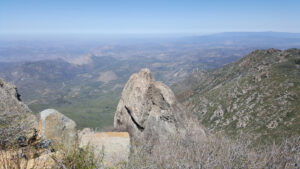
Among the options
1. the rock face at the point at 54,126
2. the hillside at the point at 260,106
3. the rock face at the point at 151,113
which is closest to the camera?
the rock face at the point at 54,126

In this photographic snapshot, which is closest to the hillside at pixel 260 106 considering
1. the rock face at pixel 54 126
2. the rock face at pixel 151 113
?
the rock face at pixel 151 113

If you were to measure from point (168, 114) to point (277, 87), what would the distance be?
5028 centimetres

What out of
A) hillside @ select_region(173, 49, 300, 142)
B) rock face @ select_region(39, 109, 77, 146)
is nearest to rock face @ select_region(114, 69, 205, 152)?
rock face @ select_region(39, 109, 77, 146)

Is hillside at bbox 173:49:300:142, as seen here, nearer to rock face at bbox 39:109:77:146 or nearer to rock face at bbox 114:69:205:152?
rock face at bbox 114:69:205:152

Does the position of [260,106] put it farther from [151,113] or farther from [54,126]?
→ [54,126]

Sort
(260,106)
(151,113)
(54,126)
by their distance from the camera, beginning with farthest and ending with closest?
(260,106) < (151,113) < (54,126)

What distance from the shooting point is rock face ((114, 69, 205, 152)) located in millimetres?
19480

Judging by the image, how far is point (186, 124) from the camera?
64.7 ft

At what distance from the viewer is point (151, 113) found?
838 inches

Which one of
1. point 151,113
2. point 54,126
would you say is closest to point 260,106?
point 151,113

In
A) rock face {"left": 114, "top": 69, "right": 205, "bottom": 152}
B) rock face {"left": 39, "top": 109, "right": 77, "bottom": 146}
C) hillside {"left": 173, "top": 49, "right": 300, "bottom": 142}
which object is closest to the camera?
rock face {"left": 39, "top": 109, "right": 77, "bottom": 146}

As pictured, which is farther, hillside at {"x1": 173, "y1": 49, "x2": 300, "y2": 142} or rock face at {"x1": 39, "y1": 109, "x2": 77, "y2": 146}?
hillside at {"x1": 173, "y1": 49, "x2": 300, "y2": 142}

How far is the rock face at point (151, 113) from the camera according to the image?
19.5 m

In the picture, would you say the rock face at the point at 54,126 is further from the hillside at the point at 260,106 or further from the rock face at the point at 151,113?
the hillside at the point at 260,106
